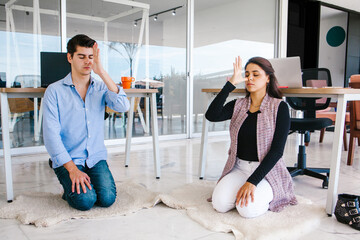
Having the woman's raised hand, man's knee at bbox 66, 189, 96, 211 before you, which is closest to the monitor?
man's knee at bbox 66, 189, 96, 211

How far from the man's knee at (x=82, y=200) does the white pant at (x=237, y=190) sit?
27.8 inches

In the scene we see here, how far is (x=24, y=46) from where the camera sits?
12.2 feet

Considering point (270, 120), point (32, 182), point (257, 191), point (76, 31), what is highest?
point (76, 31)

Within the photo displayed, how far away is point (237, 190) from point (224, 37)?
4.04 meters

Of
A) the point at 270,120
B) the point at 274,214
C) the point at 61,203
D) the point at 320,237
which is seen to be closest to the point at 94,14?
the point at 61,203

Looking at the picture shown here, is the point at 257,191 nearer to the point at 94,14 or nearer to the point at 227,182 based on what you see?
the point at 227,182

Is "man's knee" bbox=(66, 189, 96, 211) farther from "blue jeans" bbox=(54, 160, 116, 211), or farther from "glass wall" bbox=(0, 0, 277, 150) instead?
A: "glass wall" bbox=(0, 0, 277, 150)

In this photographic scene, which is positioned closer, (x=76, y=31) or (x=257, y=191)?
(x=257, y=191)

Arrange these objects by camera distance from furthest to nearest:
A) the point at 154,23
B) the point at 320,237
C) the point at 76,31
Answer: the point at 154,23, the point at 76,31, the point at 320,237

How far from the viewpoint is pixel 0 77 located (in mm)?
3635

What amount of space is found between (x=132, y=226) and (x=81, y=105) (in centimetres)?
81

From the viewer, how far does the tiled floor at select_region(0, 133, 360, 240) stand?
1643 millimetres

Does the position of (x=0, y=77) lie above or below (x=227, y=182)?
above

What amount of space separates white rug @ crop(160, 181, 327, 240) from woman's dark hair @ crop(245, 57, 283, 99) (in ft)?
2.23
